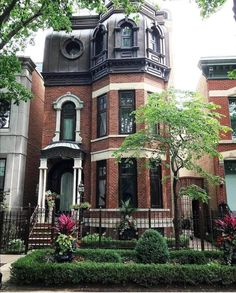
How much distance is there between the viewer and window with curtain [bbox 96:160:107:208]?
15283mm

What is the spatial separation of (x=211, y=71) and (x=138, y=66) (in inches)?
165

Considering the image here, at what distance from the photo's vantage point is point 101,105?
16672 mm

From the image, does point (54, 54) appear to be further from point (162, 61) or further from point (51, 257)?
point (51, 257)

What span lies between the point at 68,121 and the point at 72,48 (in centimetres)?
467

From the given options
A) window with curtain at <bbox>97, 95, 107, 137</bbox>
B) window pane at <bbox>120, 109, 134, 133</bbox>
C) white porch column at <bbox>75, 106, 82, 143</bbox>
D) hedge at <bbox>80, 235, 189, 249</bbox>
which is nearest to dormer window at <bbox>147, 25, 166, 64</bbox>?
window pane at <bbox>120, 109, 134, 133</bbox>

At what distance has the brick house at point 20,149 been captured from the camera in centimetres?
1609

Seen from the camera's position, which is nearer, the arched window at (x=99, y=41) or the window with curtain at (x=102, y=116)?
the window with curtain at (x=102, y=116)

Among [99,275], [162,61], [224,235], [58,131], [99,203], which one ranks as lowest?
[99,275]

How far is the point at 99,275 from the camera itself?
7.60 metres

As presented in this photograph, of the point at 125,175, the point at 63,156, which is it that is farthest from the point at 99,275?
the point at 63,156

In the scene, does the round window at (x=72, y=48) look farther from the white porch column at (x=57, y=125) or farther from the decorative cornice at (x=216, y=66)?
the decorative cornice at (x=216, y=66)

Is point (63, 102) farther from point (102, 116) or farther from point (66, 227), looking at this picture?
point (66, 227)

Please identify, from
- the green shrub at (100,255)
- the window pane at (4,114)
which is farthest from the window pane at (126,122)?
the green shrub at (100,255)

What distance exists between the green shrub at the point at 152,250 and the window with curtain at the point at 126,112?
7575 millimetres
